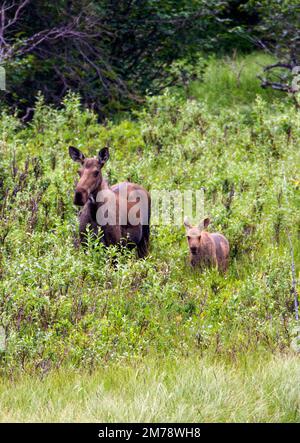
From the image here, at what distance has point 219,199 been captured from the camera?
1280 centimetres

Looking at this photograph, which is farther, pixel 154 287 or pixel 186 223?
pixel 186 223

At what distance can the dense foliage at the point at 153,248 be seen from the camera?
8695 millimetres

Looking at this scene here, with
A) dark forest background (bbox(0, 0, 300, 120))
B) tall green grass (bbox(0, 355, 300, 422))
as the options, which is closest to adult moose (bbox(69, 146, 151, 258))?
tall green grass (bbox(0, 355, 300, 422))

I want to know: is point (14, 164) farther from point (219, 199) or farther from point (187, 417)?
point (187, 417)

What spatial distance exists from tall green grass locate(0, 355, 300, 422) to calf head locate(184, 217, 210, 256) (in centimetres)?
349

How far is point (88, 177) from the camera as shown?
11.3 m

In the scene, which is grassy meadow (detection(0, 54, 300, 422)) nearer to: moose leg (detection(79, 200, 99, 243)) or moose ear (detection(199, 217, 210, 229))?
moose leg (detection(79, 200, 99, 243))

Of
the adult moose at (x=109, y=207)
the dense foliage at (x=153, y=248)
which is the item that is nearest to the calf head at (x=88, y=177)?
the adult moose at (x=109, y=207)

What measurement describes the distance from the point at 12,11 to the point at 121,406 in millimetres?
12758

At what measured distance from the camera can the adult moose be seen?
1126cm

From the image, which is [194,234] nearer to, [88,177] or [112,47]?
[88,177]

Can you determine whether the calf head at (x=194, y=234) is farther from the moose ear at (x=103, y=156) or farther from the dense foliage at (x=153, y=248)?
the moose ear at (x=103, y=156)

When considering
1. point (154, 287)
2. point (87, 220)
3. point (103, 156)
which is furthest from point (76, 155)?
point (154, 287)

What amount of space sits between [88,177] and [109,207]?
1.50 ft
